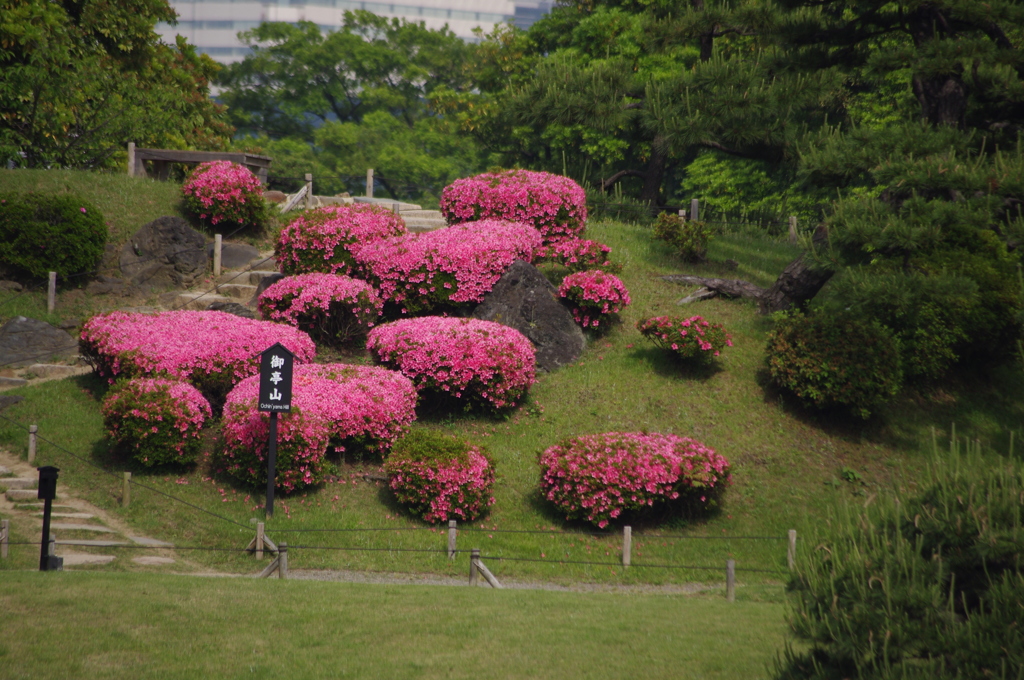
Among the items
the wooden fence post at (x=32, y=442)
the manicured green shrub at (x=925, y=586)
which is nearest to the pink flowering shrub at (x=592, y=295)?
the wooden fence post at (x=32, y=442)

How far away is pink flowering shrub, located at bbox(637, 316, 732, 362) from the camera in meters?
17.7

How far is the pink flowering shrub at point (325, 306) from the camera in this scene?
18.4 m

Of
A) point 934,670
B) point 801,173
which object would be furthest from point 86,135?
point 934,670

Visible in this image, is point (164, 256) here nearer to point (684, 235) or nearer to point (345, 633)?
point (684, 235)

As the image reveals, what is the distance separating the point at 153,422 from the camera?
575 inches

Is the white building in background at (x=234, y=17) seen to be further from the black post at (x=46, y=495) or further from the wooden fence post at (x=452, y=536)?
the black post at (x=46, y=495)

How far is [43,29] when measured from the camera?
85.4 ft

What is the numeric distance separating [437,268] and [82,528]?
9.21 m

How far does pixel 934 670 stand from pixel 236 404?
39.8ft

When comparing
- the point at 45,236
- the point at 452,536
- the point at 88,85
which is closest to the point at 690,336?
the point at 452,536

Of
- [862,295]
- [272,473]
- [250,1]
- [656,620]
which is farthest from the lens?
[250,1]

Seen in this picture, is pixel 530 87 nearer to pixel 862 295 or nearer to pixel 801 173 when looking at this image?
pixel 801 173

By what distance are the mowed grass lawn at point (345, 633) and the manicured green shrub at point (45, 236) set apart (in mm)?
13758

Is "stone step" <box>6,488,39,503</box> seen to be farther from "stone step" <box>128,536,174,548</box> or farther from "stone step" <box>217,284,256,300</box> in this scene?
"stone step" <box>217,284,256,300</box>
